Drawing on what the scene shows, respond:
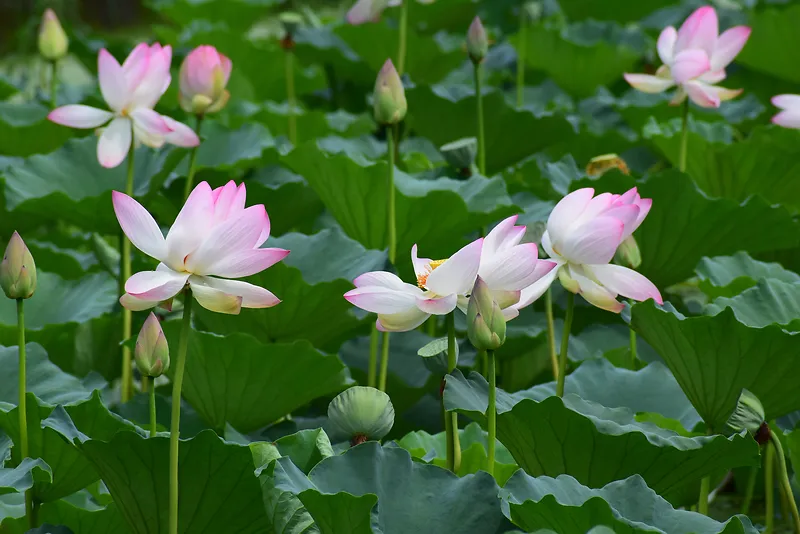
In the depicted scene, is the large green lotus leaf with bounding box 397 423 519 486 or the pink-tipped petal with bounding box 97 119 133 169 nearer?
the large green lotus leaf with bounding box 397 423 519 486

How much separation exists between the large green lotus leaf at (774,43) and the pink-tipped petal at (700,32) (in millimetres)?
894

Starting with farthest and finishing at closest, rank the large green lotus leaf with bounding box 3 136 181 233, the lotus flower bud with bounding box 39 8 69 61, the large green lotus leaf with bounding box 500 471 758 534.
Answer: the lotus flower bud with bounding box 39 8 69 61 → the large green lotus leaf with bounding box 3 136 181 233 → the large green lotus leaf with bounding box 500 471 758 534

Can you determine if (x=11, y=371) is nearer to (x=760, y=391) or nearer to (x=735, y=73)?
(x=760, y=391)

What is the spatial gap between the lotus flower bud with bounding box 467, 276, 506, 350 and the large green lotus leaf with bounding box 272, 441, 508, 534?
0.09 metres

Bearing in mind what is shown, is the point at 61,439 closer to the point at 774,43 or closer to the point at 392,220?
the point at 392,220

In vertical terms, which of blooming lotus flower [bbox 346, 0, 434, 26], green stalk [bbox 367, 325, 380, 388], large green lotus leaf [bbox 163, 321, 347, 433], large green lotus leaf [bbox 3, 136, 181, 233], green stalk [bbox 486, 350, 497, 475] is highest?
blooming lotus flower [bbox 346, 0, 434, 26]

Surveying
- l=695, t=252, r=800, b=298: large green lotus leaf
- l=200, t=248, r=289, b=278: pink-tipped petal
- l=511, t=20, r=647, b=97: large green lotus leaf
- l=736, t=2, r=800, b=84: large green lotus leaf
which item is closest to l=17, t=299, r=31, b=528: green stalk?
l=200, t=248, r=289, b=278: pink-tipped petal

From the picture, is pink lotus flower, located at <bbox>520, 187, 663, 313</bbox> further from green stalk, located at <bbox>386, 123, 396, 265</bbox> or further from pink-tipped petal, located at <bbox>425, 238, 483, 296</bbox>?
green stalk, located at <bbox>386, 123, 396, 265</bbox>

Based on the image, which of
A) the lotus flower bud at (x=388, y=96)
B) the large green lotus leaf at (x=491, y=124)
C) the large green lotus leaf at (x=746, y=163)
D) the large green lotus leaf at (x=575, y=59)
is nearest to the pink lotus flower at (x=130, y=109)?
the lotus flower bud at (x=388, y=96)

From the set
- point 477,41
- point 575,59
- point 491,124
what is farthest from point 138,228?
point 575,59

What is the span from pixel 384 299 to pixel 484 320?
8cm

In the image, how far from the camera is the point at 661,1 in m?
2.96

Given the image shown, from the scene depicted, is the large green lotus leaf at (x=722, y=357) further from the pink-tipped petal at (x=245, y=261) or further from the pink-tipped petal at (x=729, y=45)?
the pink-tipped petal at (x=729, y=45)

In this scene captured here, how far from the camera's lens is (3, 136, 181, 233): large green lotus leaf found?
1.39 m
